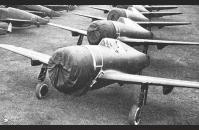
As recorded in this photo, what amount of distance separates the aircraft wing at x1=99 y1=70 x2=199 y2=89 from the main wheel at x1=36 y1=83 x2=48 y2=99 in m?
2.31

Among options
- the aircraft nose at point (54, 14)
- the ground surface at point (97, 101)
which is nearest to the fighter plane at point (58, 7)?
the aircraft nose at point (54, 14)

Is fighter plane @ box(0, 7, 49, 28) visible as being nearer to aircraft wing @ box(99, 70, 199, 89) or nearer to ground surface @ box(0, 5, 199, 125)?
ground surface @ box(0, 5, 199, 125)

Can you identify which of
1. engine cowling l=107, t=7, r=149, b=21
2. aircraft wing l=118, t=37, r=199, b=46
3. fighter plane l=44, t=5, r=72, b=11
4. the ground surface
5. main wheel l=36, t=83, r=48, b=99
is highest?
engine cowling l=107, t=7, r=149, b=21

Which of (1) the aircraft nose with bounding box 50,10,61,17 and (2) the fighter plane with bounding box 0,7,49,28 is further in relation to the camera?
(1) the aircraft nose with bounding box 50,10,61,17

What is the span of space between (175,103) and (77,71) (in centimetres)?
405

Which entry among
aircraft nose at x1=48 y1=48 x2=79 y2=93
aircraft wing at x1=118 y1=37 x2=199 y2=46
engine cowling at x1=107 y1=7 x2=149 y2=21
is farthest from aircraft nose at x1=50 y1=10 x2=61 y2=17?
aircraft nose at x1=48 y1=48 x2=79 y2=93

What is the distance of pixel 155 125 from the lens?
8.60 meters

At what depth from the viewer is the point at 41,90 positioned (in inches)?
398

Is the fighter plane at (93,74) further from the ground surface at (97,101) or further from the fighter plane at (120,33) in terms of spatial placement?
the fighter plane at (120,33)

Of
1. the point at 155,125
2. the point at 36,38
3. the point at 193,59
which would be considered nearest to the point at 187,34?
the point at 193,59

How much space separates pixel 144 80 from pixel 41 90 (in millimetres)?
3833

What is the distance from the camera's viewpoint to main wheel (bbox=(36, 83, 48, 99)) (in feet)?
32.8

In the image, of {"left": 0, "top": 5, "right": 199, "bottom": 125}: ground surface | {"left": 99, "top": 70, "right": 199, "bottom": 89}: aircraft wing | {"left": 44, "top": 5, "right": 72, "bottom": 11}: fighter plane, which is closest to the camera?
{"left": 99, "top": 70, "right": 199, "bottom": 89}: aircraft wing

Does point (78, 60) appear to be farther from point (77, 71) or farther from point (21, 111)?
point (21, 111)
